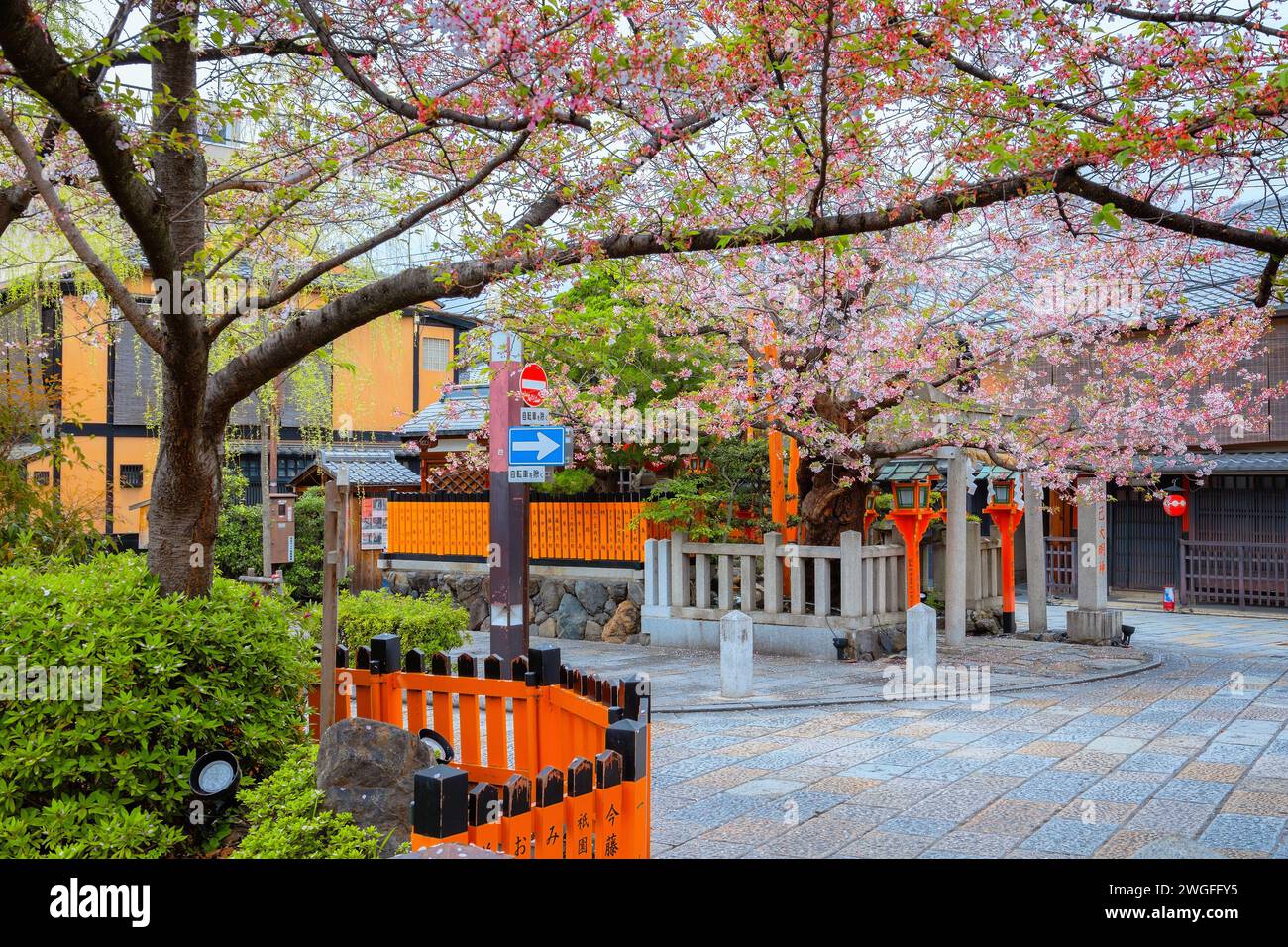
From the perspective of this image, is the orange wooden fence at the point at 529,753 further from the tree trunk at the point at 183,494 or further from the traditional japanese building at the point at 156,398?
the traditional japanese building at the point at 156,398

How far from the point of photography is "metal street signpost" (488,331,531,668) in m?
9.84

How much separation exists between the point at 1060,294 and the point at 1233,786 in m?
8.16

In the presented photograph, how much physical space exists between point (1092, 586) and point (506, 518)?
34.4ft

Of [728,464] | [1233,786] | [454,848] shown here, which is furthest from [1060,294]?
[454,848]

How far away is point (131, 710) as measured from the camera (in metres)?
5.09

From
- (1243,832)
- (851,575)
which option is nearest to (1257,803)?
(1243,832)

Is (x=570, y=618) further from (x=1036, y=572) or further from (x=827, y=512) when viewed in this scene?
(x=1036, y=572)

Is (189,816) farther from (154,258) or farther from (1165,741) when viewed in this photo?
(1165,741)

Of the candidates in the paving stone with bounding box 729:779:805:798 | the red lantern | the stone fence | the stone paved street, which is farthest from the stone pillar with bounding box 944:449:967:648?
the red lantern

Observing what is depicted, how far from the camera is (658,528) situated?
1611 cm

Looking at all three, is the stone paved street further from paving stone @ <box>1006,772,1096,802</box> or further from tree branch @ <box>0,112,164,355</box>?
tree branch @ <box>0,112,164,355</box>

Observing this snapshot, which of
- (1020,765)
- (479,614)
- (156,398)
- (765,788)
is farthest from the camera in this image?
(156,398)

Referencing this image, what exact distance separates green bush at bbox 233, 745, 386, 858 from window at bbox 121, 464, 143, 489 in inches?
957

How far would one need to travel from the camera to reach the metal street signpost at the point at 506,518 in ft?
32.3
